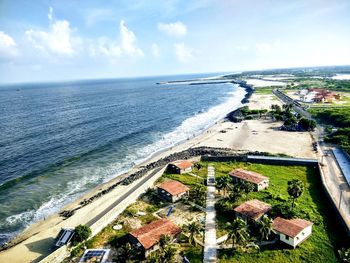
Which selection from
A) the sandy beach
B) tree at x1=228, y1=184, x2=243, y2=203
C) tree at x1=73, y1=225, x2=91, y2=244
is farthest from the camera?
tree at x1=228, y1=184, x2=243, y2=203

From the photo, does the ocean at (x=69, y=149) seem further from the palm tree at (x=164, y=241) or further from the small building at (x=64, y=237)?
the palm tree at (x=164, y=241)

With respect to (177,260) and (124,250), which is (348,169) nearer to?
(177,260)

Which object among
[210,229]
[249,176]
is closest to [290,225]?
[210,229]

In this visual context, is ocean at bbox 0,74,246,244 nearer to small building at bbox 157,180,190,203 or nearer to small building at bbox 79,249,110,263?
small building at bbox 79,249,110,263

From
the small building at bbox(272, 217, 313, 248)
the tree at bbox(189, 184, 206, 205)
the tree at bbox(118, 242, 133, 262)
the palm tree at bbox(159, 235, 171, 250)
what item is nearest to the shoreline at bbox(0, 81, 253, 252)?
the tree at bbox(189, 184, 206, 205)

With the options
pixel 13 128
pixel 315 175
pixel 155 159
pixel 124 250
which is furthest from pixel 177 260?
pixel 13 128

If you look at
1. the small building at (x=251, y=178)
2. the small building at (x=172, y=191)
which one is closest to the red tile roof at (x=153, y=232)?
the small building at (x=172, y=191)

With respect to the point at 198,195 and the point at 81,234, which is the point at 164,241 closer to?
the point at 81,234
